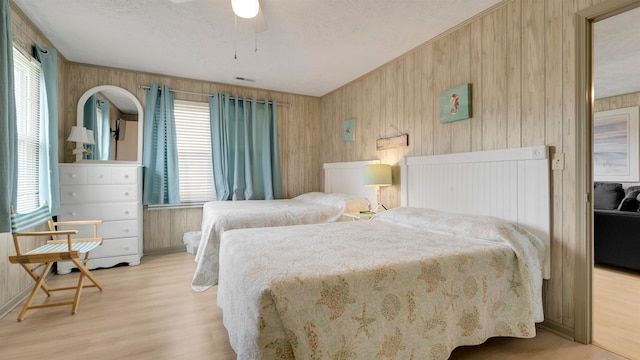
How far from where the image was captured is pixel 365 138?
395 centimetres

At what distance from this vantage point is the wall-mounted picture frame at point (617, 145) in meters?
4.45

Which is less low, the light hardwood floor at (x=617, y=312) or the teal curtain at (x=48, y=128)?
the teal curtain at (x=48, y=128)

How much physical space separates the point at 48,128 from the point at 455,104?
377 centimetres

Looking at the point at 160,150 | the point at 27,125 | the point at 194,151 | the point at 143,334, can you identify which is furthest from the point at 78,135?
the point at 143,334

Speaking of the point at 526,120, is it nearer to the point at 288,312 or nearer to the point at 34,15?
the point at 288,312

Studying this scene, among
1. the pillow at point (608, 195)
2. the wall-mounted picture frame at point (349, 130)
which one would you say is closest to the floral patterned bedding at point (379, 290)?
the wall-mounted picture frame at point (349, 130)

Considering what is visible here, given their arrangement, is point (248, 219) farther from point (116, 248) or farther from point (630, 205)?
point (630, 205)

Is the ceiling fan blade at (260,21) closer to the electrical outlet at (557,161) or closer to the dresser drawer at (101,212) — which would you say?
the electrical outlet at (557,161)

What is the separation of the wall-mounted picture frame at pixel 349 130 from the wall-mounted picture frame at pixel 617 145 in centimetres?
354

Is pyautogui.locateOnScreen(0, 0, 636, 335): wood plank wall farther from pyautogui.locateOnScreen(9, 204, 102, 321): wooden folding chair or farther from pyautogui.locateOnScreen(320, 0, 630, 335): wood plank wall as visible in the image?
pyautogui.locateOnScreen(9, 204, 102, 321): wooden folding chair

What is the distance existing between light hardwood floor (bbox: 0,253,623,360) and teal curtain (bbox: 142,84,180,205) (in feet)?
4.75

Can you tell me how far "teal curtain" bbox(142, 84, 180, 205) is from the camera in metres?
3.90

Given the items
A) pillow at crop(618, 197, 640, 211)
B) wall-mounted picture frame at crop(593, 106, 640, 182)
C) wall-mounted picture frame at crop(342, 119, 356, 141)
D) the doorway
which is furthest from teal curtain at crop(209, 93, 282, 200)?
wall-mounted picture frame at crop(593, 106, 640, 182)

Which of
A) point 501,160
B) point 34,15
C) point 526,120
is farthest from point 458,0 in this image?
point 34,15
